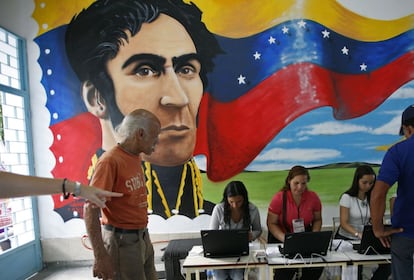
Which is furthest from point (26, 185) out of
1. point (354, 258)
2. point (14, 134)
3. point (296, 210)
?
point (14, 134)

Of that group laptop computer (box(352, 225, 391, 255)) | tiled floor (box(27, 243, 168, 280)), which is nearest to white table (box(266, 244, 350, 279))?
laptop computer (box(352, 225, 391, 255))

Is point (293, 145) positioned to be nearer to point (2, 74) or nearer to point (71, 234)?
point (71, 234)

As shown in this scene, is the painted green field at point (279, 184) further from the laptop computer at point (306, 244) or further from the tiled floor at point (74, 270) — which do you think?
the laptop computer at point (306, 244)

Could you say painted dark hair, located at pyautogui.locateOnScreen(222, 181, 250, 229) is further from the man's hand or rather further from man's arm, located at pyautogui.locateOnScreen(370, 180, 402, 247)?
the man's hand

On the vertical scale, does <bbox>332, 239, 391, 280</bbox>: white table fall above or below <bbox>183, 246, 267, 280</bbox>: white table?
below

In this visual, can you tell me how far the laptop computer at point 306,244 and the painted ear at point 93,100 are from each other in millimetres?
2306

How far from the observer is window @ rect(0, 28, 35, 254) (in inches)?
119

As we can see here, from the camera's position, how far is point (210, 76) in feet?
10.7

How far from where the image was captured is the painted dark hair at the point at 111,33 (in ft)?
10.6

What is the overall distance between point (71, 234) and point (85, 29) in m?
2.27

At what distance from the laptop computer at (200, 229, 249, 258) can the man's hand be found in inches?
27.3

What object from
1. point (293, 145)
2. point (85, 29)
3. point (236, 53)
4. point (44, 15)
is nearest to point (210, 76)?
point (236, 53)

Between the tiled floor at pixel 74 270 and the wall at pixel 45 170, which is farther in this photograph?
the wall at pixel 45 170

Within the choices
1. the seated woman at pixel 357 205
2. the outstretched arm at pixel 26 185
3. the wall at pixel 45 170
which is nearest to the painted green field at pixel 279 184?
the wall at pixel 45 170
